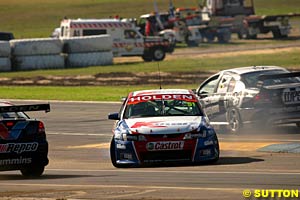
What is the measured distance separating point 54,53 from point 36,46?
1.29 meters

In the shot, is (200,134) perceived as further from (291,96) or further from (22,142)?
(291,96)

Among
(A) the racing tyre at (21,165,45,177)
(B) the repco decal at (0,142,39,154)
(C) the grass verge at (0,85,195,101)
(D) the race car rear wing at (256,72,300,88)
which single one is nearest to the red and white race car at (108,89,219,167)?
(A) the racing tyre at (21,165,45,177)

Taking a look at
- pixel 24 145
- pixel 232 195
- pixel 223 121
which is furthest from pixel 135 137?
pixel 223 121

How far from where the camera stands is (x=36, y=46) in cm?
4738

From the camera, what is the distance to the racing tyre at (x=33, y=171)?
50.7 feet

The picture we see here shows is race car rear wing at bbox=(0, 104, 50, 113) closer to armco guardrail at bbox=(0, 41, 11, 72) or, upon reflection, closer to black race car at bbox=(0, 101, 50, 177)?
black race car at bbox=(0, 101, 50, 177)

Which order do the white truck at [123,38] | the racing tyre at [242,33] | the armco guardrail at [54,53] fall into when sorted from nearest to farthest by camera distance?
1. the armco guardrail at [54,53]
2. the white truck at [123,38]
3. the racing tyre at [242,33]

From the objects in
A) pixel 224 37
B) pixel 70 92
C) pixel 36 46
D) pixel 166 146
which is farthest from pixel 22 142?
pixel 224 37

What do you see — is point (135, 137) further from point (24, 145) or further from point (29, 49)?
Result: point (29, 49)

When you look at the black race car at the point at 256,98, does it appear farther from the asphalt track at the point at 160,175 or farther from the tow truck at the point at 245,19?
the tow truck at the point at 245,19

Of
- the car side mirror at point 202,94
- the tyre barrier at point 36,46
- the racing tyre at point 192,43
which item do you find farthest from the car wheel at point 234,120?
the racing tyre at point 192,43

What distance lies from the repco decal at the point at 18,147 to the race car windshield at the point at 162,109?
2.33 metres

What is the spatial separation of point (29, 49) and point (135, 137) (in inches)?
1268

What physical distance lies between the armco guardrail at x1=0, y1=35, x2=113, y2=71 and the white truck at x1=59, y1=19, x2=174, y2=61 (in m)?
3.88
